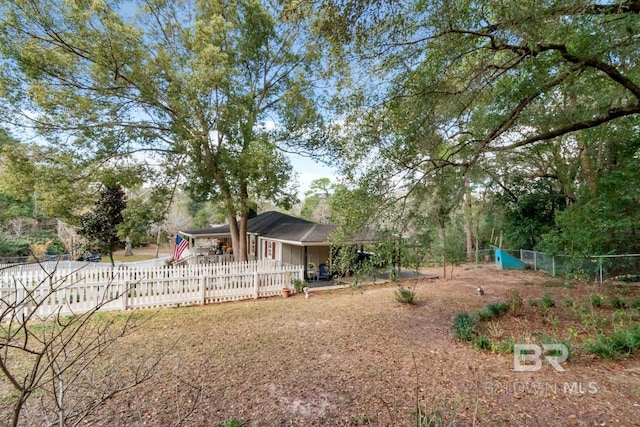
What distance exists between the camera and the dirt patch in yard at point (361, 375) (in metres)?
3.26

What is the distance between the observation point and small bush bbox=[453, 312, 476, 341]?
5.46 meters

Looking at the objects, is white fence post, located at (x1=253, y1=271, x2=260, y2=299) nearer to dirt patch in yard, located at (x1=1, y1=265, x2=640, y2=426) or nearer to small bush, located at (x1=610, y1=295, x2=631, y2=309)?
dirt patch in yard, located at (x1=1, y1=265, x2=640, y2=426)

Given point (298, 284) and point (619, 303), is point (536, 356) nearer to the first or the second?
point (619, 303)

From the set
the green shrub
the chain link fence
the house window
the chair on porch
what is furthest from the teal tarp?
the house window

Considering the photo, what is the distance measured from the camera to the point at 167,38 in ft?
38.4

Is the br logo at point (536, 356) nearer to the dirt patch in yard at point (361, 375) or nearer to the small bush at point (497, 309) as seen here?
the dirt patch in yard at point (361, 375)

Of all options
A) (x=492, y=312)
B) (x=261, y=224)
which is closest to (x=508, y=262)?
(x=492, y=312)

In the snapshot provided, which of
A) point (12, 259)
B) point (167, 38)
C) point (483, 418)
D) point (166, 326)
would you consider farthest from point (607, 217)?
point (12, 259)

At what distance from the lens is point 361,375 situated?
419 cm

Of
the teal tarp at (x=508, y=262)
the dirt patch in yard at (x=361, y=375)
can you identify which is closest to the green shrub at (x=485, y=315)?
the dirt patch in yard at (x=361, y=375)

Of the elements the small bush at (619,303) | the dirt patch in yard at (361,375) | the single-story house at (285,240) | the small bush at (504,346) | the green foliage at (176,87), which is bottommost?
the dirt patch in yard at (361,375)

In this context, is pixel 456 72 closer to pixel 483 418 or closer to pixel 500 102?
pixel 500 102

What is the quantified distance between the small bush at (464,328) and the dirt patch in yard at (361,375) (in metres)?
0.22

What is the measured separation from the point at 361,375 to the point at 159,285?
21.7ft
